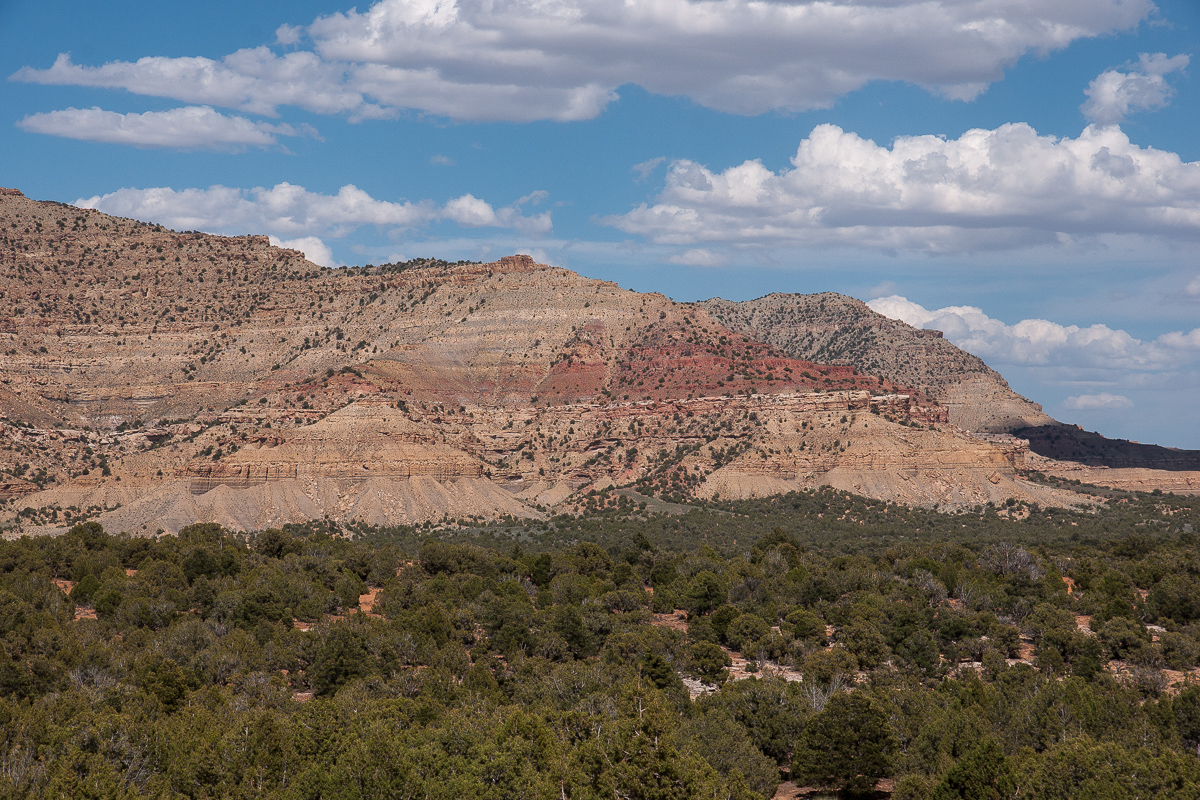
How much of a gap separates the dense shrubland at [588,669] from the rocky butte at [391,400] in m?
23.0

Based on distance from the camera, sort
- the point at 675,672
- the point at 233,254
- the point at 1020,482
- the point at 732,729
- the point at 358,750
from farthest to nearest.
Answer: the point at 233,254 < the point at 1020,482 < the point at 675,672 < the point at 732,729 < the point at 358,750

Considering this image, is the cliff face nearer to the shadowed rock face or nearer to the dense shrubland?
the shadowed rock face

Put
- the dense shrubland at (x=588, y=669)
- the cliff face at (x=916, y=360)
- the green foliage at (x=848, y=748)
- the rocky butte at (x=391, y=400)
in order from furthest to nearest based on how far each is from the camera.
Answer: the cliff face at (x=916, y=360)
the rocky butte at (x=391, y=400)
the green foliage at (x=848, y=748)
the dense shrubland at (x=588, y=669)

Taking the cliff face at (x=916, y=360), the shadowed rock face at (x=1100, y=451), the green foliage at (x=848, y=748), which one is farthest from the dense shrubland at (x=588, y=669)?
the cliff face at (x=916, y=360)

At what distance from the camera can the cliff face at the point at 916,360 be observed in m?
174

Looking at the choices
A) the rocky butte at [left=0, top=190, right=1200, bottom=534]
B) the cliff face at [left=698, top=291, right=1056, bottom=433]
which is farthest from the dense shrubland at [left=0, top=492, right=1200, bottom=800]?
the cliff face at [left=698, top=291, right=1056, bottom=433]

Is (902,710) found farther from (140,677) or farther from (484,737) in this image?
(140,677)

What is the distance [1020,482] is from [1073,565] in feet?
162

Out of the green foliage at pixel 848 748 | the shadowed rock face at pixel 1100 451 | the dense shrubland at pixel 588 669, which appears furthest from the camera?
the shadowed rock face at pixel 1100 451

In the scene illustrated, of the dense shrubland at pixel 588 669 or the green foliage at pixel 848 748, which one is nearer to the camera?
the dense shrubland at pixel 588 669

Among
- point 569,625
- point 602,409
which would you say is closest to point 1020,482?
point 602,409

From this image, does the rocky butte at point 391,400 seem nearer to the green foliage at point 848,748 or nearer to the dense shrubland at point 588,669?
the dense shrubland at point 588,669

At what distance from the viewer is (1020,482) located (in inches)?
4434

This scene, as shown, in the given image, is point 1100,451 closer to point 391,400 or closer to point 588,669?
point 391,400
